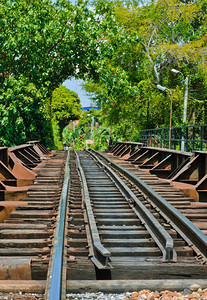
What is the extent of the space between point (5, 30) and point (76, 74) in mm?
5473

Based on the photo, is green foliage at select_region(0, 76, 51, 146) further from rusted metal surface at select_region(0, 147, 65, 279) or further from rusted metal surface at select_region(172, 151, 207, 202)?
rusted metal surface at select_region(172, 151, 207, 202)

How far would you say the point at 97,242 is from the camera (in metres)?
3.83

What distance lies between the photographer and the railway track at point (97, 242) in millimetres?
3387

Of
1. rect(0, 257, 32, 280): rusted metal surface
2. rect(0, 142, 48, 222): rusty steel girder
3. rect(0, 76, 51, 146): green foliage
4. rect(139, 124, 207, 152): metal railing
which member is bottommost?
rect(0, 257, 32, 280): rusted metal surface

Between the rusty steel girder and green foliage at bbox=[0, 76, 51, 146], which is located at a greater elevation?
green foliage at bbox=[0, 76, 51, 146]

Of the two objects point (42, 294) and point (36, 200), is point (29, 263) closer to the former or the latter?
point (42, 294)

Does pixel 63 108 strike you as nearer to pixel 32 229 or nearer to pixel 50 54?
pixel 50 54

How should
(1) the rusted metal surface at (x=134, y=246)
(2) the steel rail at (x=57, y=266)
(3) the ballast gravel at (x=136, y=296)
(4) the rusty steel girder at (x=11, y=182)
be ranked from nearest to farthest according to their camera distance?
(2) the steel rail at (x=57, y=266), (3) the ballast gravel at (x=136, y=296), (1) the rusted metal surface at (x=134, y=246), (4) the rusty steel girder at (x=11, y=182)

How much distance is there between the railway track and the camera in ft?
11.1

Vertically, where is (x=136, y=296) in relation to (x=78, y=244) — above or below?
below

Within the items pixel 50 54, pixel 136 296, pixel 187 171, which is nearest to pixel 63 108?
pixel 50 54

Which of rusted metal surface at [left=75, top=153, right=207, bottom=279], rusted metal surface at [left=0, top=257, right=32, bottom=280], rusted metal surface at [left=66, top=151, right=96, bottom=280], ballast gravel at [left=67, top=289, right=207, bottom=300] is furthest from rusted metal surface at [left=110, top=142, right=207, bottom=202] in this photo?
rusted metal surface at [left=0, top=257, right=32, bottom=280]

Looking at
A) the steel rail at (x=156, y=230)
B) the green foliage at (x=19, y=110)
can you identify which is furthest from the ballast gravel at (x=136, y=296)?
the green foliage at (x=19, y=110)

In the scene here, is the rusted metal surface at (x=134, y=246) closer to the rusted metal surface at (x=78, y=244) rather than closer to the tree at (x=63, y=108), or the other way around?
the rusted metal surface at (x=78, y=244)
